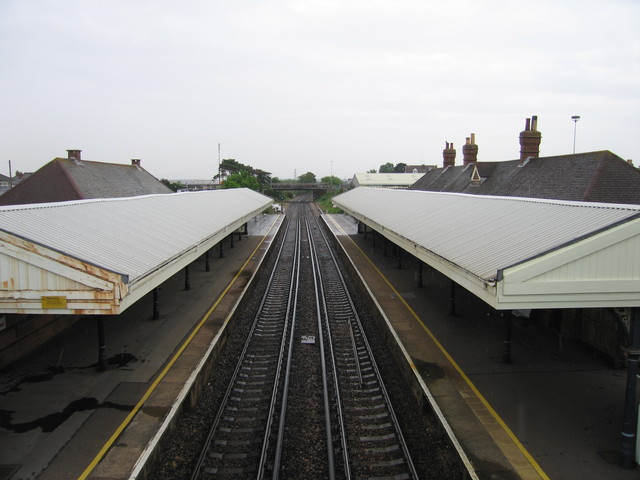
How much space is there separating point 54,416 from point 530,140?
27.1m

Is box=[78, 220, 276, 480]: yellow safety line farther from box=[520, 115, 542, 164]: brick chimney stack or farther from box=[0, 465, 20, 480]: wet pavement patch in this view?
box=[520, 115, 542, 164]: brick chimney stack

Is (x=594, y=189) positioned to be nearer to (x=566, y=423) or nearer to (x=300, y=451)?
(x=566, y=423)

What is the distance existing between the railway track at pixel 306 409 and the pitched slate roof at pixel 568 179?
11.1 meters

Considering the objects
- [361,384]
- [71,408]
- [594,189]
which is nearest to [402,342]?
[361,384]

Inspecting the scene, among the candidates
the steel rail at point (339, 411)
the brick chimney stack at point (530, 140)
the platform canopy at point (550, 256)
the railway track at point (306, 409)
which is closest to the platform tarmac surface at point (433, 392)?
the railway track at point (306, 409)

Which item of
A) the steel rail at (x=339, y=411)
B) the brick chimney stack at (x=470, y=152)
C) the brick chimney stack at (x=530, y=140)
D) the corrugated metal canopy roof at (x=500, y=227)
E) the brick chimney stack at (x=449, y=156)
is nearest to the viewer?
the steel rail at (x=339, y=411)

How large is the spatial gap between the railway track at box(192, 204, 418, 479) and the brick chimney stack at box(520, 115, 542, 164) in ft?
58.0

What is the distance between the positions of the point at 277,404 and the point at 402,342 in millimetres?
4024

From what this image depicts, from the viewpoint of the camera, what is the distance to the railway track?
282 inches

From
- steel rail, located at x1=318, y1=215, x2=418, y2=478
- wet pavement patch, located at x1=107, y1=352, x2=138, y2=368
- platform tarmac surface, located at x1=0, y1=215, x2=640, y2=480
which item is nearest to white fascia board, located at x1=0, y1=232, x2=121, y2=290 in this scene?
platform tarmac surface, located at x1=0, y1=215, x2=640, y2=480

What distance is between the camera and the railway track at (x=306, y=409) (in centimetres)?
717

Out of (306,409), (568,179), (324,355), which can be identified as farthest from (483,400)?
(568,179)

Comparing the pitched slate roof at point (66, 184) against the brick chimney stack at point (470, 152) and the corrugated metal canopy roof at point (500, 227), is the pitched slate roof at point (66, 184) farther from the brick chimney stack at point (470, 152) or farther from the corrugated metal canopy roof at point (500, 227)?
the brick chimney stack at point (470, 152)

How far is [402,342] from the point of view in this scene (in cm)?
1159
